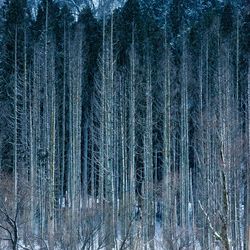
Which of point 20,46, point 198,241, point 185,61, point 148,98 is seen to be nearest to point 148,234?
point 198,241

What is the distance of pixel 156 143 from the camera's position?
2600 centimetres

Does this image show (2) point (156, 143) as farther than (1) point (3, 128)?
Yes

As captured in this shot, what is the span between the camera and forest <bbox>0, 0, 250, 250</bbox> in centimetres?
1709

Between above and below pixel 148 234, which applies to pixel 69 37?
above

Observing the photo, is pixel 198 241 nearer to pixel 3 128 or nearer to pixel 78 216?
pixel 78 216

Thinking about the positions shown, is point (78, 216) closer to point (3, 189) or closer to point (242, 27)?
point (3, 189)

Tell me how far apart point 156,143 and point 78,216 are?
1028 centimetres

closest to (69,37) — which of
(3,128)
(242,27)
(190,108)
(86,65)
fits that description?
(86,65)

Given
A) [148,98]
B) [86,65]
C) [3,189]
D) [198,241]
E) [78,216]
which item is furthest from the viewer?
[86,65]

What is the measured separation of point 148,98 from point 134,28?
5057 mm

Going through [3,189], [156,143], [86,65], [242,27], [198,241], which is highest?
[242,27]

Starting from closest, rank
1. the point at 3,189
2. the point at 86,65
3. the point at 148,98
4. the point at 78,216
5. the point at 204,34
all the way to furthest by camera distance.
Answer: the point at 78,216 < the point at 3,189 < the point at 148,98 < the point at 204,34 < the point at 86,65

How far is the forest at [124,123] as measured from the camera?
17.1 metres

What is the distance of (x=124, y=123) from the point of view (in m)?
22.3
